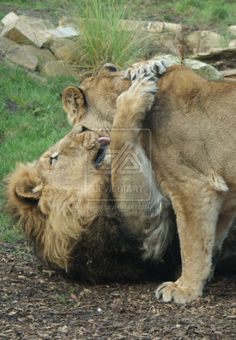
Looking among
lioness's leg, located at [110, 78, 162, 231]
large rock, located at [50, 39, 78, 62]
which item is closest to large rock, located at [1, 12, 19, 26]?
large rock, located at [50, 39, 78, 62]

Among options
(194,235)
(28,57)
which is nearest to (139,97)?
(194,235)

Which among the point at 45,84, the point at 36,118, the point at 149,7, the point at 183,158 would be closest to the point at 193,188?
the point at 183,158

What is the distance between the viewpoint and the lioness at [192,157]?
14.8ft

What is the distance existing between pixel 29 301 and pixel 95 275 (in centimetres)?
45

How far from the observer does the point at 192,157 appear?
4.57 metres

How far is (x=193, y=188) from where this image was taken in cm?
452

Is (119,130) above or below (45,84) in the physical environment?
below

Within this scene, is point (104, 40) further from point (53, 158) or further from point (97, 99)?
point (53, 158)

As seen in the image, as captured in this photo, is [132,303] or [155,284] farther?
[155,284]

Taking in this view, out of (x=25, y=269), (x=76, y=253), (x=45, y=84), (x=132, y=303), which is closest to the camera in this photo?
(x=132, y=303)

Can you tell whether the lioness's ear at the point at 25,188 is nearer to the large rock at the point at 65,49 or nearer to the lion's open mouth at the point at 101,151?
the lion's open mouth at the point at 101,151

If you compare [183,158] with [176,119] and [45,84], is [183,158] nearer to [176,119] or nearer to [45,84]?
[176,119]

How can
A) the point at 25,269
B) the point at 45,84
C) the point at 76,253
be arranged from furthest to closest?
the point at 45,84 → the point at 25,269 → the point at 76,253

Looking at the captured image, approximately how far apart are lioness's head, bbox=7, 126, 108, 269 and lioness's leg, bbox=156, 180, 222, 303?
0.48m
